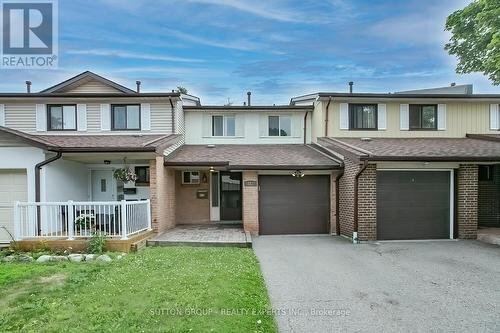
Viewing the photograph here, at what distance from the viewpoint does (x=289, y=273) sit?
7.03 meters

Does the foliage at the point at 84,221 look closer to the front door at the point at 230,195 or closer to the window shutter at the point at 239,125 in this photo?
the front door at the point at 230,195

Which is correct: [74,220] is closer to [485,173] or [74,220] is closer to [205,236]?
[205,236]

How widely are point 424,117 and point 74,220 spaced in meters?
14.1

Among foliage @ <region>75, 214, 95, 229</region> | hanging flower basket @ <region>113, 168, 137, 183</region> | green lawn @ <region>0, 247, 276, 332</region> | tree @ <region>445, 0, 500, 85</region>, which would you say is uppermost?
tree @ <region>445, 0, 500, 85</region>

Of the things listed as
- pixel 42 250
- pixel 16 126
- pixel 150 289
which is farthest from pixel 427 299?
pixel 16 126

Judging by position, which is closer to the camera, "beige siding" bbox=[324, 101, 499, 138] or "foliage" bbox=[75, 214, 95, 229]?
"foliage" bbox=[75, 214, 95, 229]

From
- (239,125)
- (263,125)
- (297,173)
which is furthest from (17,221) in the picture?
(263,125)

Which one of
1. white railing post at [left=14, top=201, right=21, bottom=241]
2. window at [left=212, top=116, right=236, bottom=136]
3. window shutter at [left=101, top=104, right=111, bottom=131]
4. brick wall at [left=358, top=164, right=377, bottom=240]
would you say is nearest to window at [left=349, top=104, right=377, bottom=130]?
brick wall at [left=358, top=164, right=377, bottom=240]

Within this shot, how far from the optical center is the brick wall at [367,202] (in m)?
10.3

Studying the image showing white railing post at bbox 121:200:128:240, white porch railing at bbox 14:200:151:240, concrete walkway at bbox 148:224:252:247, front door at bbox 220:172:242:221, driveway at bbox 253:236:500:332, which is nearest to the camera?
driveway at bbox 253:236:500:332

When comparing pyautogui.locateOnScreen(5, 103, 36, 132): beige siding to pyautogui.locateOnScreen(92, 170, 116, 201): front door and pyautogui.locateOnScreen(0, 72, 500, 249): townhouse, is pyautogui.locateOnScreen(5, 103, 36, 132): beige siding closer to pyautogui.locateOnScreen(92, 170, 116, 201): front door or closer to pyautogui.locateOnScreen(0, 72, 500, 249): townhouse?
pyautogui.locateOnScreen(0, 72, 500, 249): townhouse

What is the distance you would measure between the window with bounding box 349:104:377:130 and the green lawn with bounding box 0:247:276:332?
28.2 ft

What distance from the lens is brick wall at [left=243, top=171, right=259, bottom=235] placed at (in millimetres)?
11469

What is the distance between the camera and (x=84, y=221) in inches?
373
